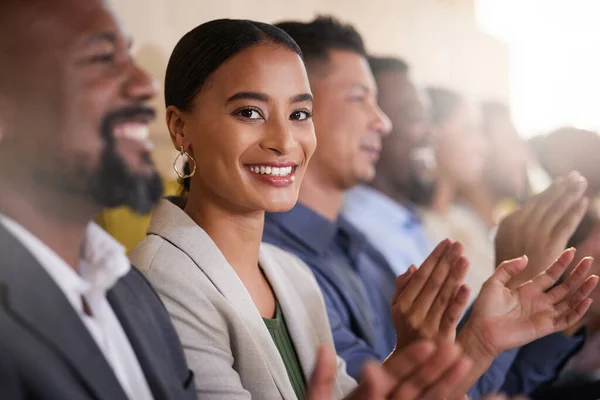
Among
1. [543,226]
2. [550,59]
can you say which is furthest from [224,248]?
[550,59]

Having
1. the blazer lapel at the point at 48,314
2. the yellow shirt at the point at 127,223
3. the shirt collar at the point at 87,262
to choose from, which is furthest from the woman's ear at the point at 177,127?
the blazer lapel at the point at 48,314

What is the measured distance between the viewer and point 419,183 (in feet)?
5.97

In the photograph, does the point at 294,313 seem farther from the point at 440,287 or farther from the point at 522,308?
the point at 522,308

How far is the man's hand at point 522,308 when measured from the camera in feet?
3.61

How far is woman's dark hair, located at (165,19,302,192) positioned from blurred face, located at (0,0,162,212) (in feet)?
0.31

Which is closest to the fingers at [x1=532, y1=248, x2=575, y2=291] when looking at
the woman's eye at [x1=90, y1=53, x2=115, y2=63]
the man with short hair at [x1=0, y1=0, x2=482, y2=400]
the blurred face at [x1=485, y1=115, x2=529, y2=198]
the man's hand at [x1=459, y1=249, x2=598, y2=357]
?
the man's hand at [x1=459, y1=249, x2=598, y2=357]

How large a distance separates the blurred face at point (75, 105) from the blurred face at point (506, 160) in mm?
1341

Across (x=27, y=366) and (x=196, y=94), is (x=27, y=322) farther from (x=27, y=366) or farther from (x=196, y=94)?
(x=196, y=94)

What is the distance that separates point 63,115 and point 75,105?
0.02m

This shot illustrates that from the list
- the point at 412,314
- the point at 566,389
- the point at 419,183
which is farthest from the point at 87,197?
the point at 566,389

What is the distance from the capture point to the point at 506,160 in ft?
6.72

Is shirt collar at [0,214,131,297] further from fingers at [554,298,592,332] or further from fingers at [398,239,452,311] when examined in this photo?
fingers at [554,298,592,332]

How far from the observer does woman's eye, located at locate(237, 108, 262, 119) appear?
0.96 meters

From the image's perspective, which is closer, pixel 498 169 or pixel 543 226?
pixel 543 226
